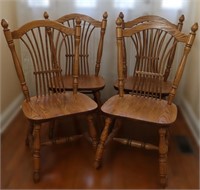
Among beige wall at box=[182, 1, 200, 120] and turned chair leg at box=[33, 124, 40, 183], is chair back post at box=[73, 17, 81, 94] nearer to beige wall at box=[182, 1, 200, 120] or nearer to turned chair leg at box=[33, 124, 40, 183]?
turned chair leg at box=[33, 124, 40, 183]

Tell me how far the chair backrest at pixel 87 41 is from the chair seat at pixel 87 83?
0.08m

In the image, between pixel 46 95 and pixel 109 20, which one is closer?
pixel 46 95

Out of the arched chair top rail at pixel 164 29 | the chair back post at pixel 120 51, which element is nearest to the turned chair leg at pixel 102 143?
the chair back post at pixel 120 51

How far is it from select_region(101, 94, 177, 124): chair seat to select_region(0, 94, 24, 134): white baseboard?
93 centimetres

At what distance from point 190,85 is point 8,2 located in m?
1.67

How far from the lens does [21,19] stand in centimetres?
206

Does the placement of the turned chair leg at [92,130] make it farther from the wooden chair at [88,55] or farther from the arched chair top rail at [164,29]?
the arched chair top rail at [164,29]

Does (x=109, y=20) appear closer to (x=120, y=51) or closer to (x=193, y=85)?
(x=120, y=51)

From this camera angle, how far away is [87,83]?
184 centimetres

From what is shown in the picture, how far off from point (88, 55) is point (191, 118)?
3.32ft

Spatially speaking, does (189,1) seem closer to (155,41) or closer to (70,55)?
(155,41)

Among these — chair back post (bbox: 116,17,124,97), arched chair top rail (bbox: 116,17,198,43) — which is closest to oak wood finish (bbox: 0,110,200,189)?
chair back post (bbox: 116,17,124,97)

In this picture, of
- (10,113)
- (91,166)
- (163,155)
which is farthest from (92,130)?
(10,113)

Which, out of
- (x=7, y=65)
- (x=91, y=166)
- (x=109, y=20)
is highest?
(x=109, y=20)
